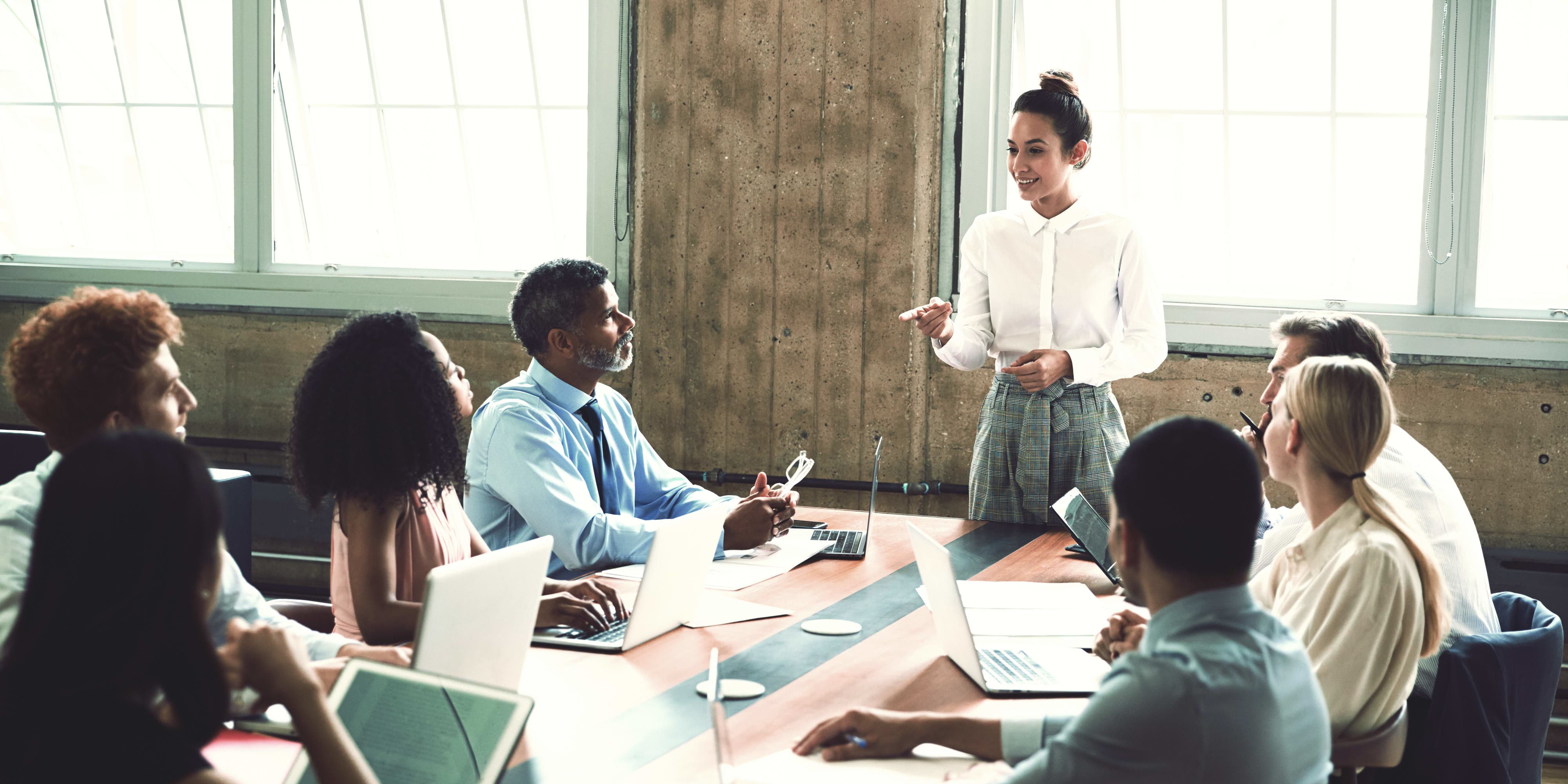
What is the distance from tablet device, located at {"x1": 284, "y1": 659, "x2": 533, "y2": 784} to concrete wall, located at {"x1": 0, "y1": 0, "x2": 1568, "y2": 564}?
10.1 ft

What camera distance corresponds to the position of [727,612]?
6.83 feet

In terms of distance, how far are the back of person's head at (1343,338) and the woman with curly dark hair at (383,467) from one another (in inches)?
59.1

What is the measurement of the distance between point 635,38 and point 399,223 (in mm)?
1320

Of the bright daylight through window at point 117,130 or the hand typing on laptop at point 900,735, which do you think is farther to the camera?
the bright daylight through window at point 117,130

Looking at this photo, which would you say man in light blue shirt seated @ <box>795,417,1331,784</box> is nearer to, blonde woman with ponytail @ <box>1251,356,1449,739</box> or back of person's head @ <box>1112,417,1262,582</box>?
back of person's head @ <box>1112,417,1262,582</box>

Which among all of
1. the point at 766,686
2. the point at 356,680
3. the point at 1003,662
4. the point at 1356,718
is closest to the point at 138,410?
the point at 356,680

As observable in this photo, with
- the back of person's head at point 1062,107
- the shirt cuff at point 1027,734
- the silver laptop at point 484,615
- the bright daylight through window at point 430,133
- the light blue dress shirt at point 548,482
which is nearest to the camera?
the silver laptop at point 484,615

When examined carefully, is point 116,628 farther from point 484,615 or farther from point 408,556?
point 408,556

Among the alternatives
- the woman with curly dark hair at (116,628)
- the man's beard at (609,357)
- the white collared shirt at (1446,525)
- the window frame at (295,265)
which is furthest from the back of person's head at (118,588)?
the window frame at (295,265)

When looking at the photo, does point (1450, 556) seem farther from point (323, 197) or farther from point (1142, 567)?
point (323, 197)

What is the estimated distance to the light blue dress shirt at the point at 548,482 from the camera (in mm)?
2418

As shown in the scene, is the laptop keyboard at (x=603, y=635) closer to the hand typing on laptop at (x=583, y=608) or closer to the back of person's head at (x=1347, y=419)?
the hand typing on laptop at (x=583, y=608)

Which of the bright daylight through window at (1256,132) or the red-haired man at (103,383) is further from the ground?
the bright daylight through window at (1256,132)

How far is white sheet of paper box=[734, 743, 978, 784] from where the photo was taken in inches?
53.7
